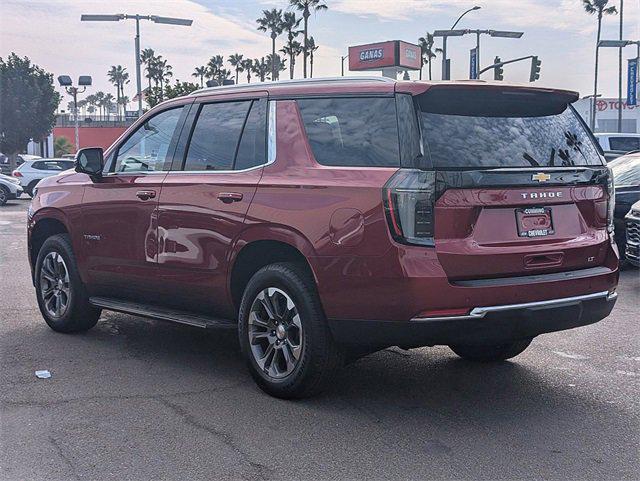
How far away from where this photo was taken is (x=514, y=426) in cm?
459

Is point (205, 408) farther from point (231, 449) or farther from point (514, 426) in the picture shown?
point (514, 426)

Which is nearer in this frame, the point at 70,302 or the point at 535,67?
the point at 70,302

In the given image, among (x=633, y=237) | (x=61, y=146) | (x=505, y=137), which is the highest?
(x=61, y=146)

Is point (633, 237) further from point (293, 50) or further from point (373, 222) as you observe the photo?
point (293, 50)

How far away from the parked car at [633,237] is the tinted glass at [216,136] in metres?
5.82

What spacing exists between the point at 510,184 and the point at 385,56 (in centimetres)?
5873

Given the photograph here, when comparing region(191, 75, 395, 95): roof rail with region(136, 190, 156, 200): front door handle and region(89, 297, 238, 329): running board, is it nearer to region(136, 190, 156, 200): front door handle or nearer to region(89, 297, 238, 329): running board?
region(136, 190, 156, 200): front door handle

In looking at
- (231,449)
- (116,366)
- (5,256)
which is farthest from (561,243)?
(5,256)

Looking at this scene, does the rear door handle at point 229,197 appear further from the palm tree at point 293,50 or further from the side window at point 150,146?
the palm tree at point 293,50

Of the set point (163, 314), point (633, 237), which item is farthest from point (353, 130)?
point (633, 237)

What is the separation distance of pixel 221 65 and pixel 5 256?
318ft

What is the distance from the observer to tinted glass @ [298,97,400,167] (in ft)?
15.2

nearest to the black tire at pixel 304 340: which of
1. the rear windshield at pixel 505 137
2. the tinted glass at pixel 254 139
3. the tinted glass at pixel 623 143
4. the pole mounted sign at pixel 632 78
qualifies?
the tinted glass at pixel 254 139

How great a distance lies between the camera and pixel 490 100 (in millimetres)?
4789
